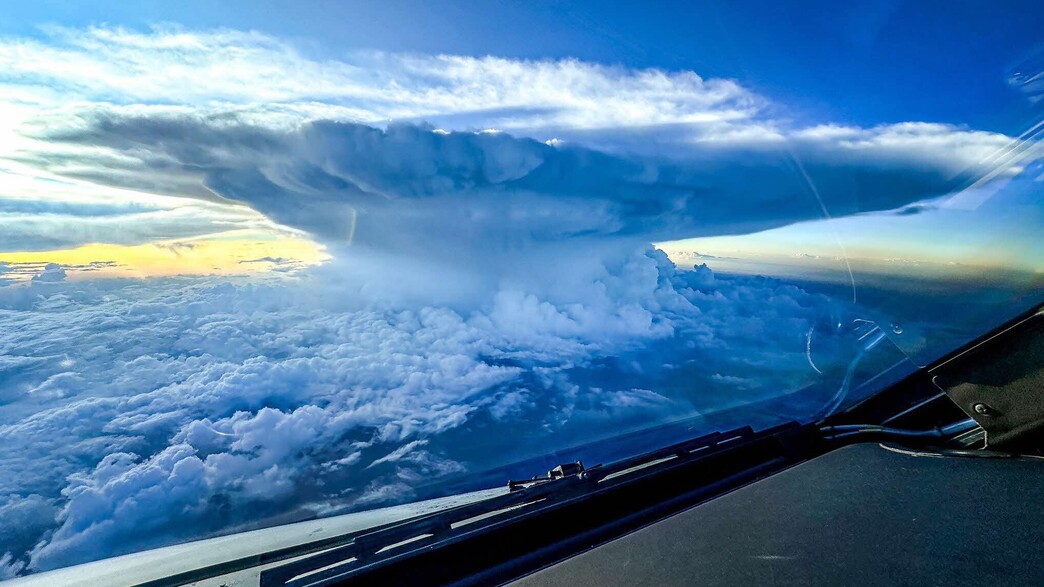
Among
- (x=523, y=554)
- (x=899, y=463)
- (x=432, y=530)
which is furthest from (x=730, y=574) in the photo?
(x=899, y=463)

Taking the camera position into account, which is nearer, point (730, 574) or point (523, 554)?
point (730, 574)

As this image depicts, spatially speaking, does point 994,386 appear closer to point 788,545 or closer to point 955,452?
point 955,452

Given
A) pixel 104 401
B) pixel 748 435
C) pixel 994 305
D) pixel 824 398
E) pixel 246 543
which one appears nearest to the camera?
pixel 246 543

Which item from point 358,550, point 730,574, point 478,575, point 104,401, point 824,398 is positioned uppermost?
point 104,401

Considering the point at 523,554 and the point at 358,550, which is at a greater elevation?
the point at 358,550

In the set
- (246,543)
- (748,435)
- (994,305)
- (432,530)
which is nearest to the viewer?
(432,530)

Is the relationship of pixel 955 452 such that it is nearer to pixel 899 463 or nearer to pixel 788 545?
pixel 899 463

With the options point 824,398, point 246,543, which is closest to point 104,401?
point 246,543

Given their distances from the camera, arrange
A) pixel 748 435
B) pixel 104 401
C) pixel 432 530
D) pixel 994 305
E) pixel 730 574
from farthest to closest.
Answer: pixel 104 401 < pixel 748 435 < pixel 994 305 < pixel 432 530 < pixel 730 574

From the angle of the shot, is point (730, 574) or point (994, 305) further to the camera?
point (994, 305)
